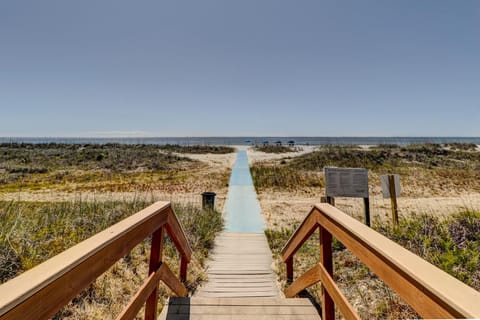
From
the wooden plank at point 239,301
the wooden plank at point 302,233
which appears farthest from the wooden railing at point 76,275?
the wooden plank at point 302,233

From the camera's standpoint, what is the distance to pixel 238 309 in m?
2.42

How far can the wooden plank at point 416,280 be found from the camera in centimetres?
72

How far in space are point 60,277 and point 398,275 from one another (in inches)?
50.5

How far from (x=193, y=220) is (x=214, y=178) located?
8958 millimetres

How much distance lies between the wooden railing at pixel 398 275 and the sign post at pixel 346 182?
138 inches

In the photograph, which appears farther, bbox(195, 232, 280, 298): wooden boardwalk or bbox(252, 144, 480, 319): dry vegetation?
bbox(195, 232, 280, 298): wooden boardwalk

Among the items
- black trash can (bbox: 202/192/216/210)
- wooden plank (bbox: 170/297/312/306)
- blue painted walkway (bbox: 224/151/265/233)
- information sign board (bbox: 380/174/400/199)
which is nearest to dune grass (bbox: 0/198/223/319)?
wooden plank (bbox: 170/297/312/306)

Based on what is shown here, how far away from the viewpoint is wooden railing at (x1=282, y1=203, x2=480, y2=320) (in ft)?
2.39

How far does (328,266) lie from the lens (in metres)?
1.87

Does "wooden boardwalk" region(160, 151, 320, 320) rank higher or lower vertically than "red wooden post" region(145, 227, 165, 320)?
lower

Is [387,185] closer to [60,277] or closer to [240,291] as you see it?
[240,291]

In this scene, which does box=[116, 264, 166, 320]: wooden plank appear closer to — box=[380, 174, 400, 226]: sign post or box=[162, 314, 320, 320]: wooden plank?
box=[162, 314, 320, 320]: wooden plank

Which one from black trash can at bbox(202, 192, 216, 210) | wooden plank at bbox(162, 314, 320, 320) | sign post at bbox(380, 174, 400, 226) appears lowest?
wooden plank at bbox(162, 314, 320, 320)

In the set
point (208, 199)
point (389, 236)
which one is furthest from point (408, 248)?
point (208, 199)
